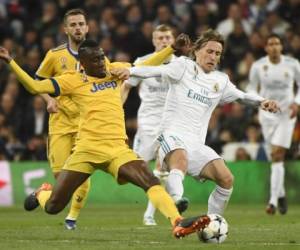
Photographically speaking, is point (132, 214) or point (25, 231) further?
point (132, 214)

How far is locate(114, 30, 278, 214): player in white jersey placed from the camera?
36.9 ft

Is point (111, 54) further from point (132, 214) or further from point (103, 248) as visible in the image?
point (103, 248)

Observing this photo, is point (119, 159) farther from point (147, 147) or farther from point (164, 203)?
point (147, 147)

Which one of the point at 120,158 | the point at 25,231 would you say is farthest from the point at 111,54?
the point at 120,158

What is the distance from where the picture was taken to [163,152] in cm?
1148

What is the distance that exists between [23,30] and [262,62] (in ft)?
31.2

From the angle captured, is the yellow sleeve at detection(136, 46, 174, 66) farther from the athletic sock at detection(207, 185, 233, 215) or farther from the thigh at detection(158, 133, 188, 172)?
the athletic sock at detection(207, 185, 233, 215)

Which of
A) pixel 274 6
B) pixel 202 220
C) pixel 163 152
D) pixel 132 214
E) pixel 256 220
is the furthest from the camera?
pixel 274 6

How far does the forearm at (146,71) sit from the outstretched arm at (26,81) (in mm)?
925

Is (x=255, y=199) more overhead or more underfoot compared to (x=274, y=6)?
more underfoot

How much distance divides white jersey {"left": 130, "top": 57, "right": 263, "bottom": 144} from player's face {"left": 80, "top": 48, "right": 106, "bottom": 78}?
44.3 inches

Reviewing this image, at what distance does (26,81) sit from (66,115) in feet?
6.82

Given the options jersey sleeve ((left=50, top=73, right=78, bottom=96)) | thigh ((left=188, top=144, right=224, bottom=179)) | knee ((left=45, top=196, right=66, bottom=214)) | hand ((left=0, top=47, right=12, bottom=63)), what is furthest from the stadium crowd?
hand ((left=0, top=47, right=12, bottom=63))

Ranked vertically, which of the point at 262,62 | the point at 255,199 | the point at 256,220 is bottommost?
the point at 255,199
